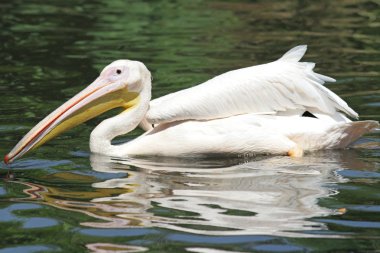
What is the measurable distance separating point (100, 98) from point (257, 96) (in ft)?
3.58

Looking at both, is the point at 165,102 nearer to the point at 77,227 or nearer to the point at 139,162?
the point at 139,162

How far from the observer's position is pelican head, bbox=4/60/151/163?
6297 mm

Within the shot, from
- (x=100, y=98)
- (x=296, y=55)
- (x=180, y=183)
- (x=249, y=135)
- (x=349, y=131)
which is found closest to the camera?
(x=180, y=183)

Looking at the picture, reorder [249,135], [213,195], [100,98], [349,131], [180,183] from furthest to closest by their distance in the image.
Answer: [100,98]
[349,131]
[249,135]
[180,183]
[213,195]

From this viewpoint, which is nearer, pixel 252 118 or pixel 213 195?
pixel 213 195

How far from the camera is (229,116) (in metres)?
6.43

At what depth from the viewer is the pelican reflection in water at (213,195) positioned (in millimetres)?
4664

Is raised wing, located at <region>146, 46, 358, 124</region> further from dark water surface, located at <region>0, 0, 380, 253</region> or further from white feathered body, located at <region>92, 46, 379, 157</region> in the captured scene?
dark water surface, located at <region>0, 0, 380, 253</region>

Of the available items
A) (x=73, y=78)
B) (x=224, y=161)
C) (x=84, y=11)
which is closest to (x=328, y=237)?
(x=224, y=161)

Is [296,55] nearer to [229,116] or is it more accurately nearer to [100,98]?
[229,116]

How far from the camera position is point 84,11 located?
15500mm

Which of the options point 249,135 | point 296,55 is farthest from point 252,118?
point 296,55

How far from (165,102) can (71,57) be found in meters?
5.15

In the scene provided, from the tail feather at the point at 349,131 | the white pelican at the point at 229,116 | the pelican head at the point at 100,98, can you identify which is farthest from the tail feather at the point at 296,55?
the pelican head at the point at 100,98
